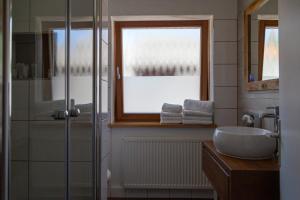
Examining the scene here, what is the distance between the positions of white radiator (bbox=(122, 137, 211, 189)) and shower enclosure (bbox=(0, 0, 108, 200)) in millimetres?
749

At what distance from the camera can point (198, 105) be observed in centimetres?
250

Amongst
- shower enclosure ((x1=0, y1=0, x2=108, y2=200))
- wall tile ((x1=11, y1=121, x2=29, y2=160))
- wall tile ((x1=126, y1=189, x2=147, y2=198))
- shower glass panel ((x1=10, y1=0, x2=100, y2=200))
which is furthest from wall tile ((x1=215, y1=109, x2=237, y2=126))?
wall tile ((x1=11, y1=121, x2=29, y2=160))

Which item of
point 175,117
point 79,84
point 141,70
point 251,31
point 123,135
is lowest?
point 123,135

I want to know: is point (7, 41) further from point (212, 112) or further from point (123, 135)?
point (212, 112)

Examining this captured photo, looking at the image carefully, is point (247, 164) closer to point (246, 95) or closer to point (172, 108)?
point (246, 95)

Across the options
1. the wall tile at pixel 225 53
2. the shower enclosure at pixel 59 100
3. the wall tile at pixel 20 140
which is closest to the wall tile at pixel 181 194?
the shower enclosure at pixel 59 100

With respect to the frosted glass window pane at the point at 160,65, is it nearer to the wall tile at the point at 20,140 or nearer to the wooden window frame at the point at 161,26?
→ the wooden window frame at the point at 161,26

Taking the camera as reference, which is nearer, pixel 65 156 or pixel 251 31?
pixel 65 156

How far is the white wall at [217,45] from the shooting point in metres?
2.46

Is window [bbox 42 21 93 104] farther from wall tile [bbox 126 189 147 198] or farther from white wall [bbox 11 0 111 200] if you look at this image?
wall tile [bbox 126 189 147 198]

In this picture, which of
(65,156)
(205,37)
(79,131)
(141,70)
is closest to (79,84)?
(79,131)

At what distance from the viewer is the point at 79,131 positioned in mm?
1488

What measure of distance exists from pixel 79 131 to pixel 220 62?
1564 mm

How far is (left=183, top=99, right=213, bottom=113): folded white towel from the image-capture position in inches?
97.0
